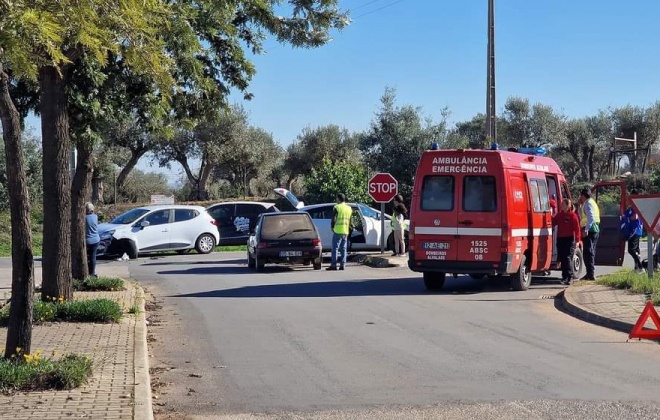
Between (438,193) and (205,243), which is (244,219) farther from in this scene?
(438,193)

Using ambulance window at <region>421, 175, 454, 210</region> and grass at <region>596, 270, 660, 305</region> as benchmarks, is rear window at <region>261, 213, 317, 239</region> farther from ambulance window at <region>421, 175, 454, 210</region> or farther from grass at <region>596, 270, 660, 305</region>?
grass at <region>596, 270, 660, 305</region>

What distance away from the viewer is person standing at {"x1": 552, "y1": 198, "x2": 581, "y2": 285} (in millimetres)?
17156

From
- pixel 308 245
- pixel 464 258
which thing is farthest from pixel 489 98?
pixel 464 258

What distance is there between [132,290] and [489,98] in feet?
36.3

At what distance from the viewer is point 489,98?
22.8m

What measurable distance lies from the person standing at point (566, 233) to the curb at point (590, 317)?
7.14 ft

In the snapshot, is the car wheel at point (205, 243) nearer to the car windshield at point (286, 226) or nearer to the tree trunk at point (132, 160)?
the car windshield at point (286, 226)

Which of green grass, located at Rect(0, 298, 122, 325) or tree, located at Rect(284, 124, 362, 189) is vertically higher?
tree, located at Rect(284, 124, 362, 189)

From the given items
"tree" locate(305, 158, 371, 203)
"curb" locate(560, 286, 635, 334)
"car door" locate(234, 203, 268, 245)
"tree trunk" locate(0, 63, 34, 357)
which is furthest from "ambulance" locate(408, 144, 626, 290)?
"tree" locate(305, 158, 371, 203)

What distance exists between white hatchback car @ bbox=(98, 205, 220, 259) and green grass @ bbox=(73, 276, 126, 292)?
10.1 metres

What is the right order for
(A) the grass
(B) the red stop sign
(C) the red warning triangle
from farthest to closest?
(B) the red stop sign → (A) the grass → (C) the red warning triangle

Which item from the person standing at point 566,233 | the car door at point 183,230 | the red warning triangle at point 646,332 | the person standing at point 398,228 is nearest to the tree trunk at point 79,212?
the person standing at point 566,233

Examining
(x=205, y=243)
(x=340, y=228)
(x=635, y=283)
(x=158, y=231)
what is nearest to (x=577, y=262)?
(x=635, y=283)

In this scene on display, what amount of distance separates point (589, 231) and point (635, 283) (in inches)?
103
